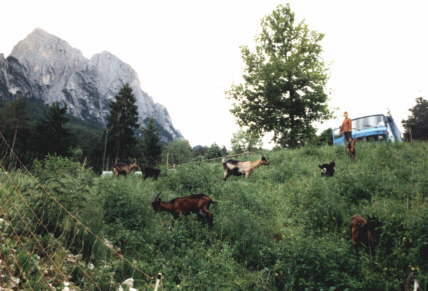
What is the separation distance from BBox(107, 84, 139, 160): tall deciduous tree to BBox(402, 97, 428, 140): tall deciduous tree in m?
41.6

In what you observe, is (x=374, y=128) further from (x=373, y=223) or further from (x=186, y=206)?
(x=186, y=206)

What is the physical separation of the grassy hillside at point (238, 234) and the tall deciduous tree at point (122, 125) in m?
42.4

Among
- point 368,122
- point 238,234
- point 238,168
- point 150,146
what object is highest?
point 150,146

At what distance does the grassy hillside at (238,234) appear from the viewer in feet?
16.6

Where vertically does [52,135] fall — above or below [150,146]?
below

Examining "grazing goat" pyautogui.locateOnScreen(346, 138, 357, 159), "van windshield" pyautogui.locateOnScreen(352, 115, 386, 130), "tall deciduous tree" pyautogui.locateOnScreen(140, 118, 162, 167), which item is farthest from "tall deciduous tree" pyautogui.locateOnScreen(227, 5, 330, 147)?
"tall deciduous tree" pyautogui.locateOnScreen(140, 118, 162, 167)

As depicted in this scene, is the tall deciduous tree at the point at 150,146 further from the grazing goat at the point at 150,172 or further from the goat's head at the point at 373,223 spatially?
the goat's head at the point at 373,223

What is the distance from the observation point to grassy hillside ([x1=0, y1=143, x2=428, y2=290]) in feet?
16.6

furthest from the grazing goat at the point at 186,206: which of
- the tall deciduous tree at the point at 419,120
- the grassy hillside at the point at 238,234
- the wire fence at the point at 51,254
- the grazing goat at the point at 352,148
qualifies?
the tall deciduous tree at the point at 419,120

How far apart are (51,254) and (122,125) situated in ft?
154

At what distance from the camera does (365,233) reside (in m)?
5.96

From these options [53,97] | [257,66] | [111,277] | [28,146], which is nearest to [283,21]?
[257,66]

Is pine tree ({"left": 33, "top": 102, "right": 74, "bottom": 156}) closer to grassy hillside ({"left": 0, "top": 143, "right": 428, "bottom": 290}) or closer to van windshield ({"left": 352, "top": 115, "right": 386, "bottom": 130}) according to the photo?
van windshield ({"left": 352, "top": 115, "right": 386, "bottom": 130})

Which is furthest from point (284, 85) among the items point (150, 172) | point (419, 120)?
point (419, 120)
